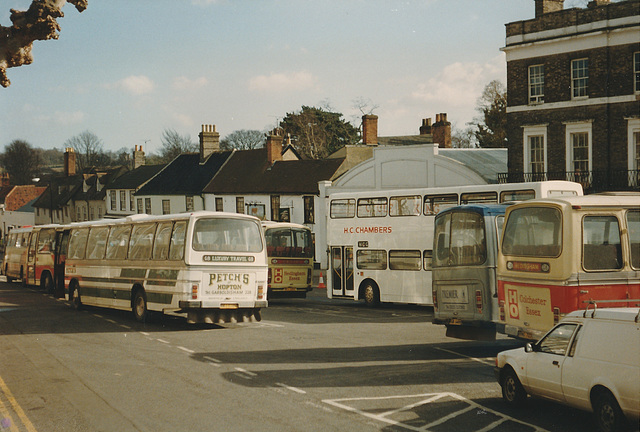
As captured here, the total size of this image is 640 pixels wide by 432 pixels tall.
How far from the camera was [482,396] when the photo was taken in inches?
460

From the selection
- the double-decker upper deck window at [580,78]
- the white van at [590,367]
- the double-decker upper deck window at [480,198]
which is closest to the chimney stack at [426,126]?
the double-decker upper deck window at [580,78]

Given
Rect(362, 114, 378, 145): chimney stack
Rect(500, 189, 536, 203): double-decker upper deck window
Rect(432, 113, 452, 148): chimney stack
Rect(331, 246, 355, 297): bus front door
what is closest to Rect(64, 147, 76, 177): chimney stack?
Rect(362, 114, 378, 145): chimney stack

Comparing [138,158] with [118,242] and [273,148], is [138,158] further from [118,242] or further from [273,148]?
[118,242]

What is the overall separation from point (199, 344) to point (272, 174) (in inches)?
1479

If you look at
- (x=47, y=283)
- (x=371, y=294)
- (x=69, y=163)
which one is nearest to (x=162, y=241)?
(x=371, y=294)

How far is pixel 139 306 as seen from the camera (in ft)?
73.0

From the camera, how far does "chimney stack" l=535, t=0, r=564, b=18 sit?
120ft

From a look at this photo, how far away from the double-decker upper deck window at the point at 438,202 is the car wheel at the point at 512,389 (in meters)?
12.9

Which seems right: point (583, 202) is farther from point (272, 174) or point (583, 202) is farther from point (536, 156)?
point (272, 174)

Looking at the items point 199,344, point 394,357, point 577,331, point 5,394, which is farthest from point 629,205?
point 5,394

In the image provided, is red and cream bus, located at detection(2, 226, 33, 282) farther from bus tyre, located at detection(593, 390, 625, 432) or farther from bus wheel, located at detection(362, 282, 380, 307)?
bus tyre, located at detection(593, 390, 625, 432)

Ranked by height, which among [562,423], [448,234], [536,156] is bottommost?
[562,423]

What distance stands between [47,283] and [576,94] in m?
27.9

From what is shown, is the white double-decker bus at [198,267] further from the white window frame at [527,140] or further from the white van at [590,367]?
the white window frame at [527,140]
